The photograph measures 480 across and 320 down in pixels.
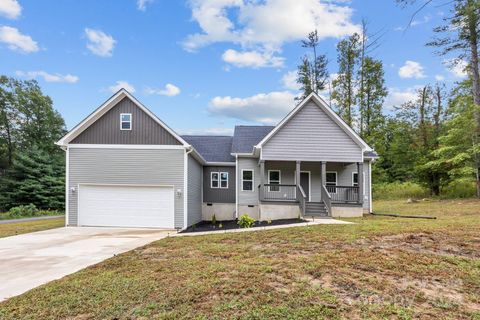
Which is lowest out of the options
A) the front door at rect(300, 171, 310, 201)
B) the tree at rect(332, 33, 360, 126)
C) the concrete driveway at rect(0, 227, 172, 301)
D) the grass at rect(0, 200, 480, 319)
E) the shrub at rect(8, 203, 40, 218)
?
the shrub at rect(8, 203, 40, 218)

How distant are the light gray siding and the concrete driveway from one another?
23.4 feet

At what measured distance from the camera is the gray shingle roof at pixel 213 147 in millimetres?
17016

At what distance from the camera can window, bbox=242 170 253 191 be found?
639 inches

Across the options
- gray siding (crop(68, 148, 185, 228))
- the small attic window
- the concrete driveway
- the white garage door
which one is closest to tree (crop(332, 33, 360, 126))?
gray siding (crop(68, 148, 185, 228))

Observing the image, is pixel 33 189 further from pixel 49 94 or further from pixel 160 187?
pixel 160 187

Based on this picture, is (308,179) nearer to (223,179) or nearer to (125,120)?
(223,179)

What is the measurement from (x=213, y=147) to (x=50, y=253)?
38.4ft

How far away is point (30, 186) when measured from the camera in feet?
80.0

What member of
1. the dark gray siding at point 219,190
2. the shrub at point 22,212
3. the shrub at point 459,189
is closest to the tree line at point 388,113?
the shrub at point 459,189

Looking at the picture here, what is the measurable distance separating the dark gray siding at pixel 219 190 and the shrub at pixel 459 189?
15684 millimetres

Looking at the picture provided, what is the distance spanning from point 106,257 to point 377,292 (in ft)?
19.7

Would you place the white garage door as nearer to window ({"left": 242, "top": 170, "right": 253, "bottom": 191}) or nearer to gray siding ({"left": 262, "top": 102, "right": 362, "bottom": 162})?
window ({"left": 242, "top": 170, "right": 253, "bottom": 191})

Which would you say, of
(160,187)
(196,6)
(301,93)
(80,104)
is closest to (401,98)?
(301,93)

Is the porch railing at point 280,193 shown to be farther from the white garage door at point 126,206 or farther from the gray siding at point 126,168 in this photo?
the white garage door at point 126,206
